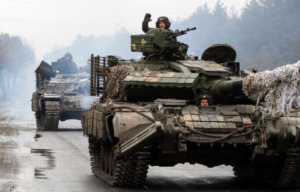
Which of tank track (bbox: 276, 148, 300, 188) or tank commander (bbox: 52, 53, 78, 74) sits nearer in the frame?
tank track (bbox: 276, 148, 300, 188)

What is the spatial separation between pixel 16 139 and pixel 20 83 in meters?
70.4

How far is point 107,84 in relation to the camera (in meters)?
15.4

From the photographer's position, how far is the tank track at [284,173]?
12.4 metres

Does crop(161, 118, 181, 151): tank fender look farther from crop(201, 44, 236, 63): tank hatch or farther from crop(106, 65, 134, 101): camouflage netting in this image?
crop(201, 44, 236, 63): tank hatch

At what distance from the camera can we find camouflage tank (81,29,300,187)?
472 inches

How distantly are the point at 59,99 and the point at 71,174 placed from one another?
14.0 m

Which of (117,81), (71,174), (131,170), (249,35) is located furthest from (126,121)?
(249,35)

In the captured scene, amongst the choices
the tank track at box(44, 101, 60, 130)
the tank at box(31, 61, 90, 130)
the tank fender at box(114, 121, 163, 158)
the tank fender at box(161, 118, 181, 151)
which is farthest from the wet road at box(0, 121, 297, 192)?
the tank at box(31, 61, 90, 130)

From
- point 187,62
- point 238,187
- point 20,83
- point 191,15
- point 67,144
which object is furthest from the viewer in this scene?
point 20,83

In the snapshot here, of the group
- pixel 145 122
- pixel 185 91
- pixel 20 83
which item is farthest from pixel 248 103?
pixel 20 83

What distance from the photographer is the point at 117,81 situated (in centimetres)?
1468

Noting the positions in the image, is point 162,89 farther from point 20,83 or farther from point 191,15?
point 20,83

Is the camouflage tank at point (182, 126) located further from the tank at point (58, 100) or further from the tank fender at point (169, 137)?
the tank at point (58, 100)

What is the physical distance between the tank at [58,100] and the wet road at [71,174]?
6.61 metres
